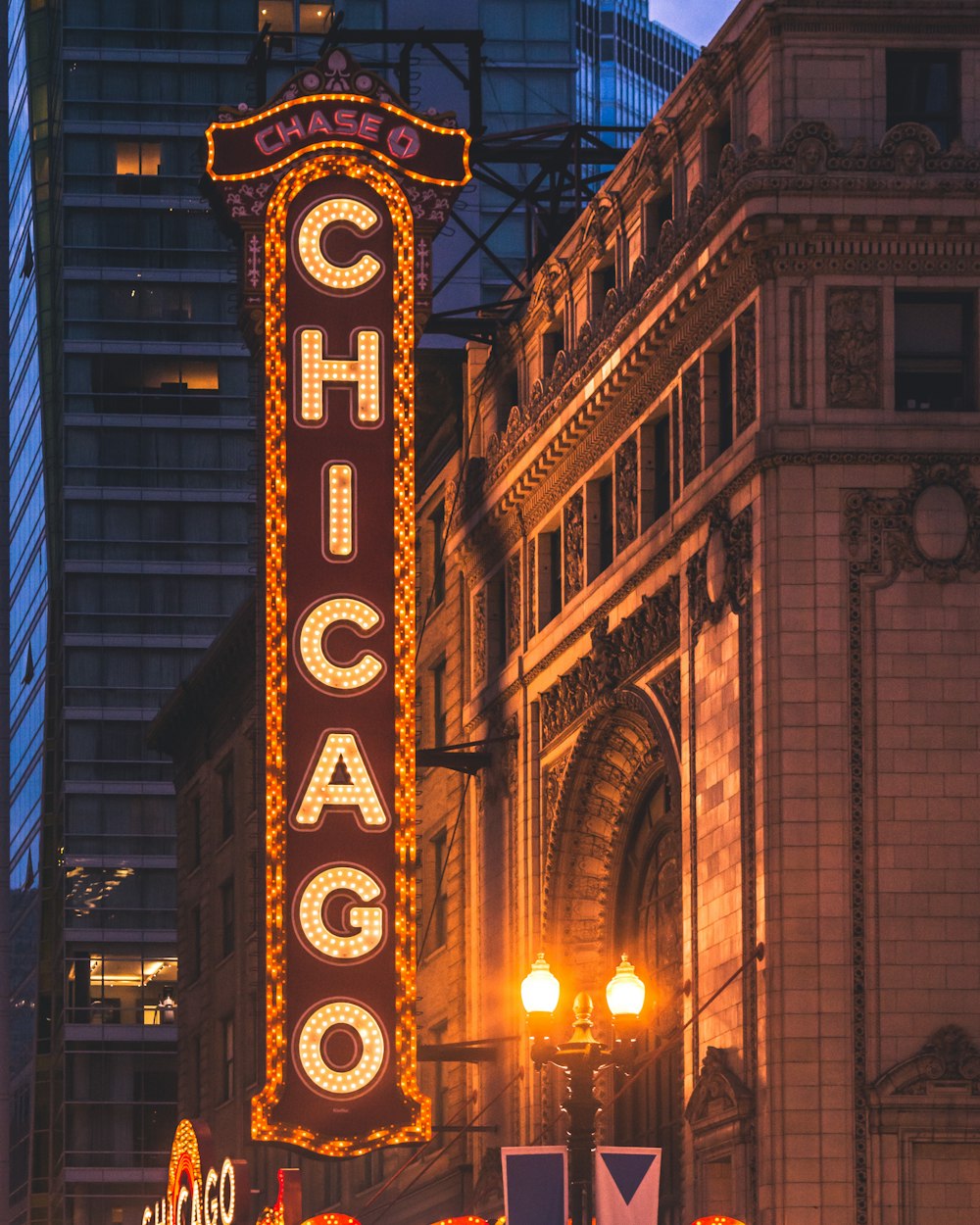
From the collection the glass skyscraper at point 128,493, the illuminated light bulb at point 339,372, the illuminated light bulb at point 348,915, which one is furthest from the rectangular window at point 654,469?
the glass skyscraper at point 128,493

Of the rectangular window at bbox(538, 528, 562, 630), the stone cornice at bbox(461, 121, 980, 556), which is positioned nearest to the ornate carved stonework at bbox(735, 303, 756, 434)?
the stone cornice at bbox(461, 121, 980, 556)

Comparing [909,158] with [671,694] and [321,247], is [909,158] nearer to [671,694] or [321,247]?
[671,694]

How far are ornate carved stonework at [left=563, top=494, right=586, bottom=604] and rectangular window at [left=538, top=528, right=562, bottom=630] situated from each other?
1347 mm

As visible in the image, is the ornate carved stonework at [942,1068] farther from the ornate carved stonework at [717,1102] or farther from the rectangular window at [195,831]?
the rectangular window at [195,831]

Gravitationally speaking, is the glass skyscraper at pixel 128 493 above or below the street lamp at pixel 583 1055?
above

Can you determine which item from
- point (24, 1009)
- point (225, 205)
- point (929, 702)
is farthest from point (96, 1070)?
point (929, 702)

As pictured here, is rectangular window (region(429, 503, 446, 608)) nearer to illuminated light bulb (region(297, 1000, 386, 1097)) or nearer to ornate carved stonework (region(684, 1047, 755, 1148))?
illuminated light bulb (region(297, 1000, 386, 1097))

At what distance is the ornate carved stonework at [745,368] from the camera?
40656mm

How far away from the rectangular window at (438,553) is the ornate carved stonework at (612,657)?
8043 millimetres

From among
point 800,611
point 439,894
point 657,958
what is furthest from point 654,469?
point 439,894

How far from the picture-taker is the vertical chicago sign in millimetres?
46844

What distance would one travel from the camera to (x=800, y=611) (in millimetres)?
39281

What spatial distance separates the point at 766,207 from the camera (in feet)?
131

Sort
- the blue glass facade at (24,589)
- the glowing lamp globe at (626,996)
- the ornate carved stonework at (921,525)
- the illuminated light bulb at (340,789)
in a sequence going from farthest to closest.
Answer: the blue glass facade at (24,589), the illuminated light bulb at (340,789), the ornate carved stonework at (921,525), the glowing lamp globe at (626,996)
